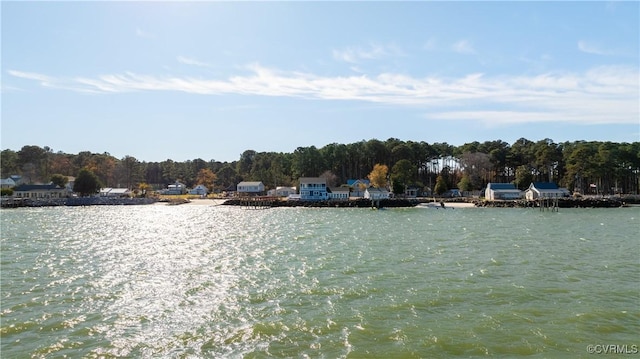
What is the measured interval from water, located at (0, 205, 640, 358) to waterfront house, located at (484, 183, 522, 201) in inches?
2080

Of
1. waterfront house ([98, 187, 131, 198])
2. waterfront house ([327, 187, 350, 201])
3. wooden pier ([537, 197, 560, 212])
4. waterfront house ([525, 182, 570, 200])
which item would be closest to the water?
wooden pier ([537, 197, 560, 212])

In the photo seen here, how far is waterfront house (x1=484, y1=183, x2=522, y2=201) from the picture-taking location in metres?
78.2

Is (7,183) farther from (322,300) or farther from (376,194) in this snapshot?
(322,300)

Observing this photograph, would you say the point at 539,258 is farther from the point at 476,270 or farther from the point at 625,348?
the point at 625,348

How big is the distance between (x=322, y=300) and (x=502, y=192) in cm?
7209

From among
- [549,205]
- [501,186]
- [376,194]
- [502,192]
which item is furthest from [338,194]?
[549,205]

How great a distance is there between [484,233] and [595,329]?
848 inches

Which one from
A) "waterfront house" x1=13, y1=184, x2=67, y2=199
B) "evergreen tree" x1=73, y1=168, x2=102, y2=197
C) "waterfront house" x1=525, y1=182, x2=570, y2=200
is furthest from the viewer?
"waterfront house" x1=13, y1=184, x2=67, y2=199

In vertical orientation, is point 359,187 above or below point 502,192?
above

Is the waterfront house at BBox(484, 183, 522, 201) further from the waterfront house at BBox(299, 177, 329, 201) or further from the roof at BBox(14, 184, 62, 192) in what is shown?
the roof at BBox(14, 184, 62, 192)

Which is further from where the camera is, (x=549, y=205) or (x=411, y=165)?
→ (x=411, y=165)

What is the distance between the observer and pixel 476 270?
1844 centimetres

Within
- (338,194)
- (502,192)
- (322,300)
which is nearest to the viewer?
(322,300)

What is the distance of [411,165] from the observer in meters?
88.0
